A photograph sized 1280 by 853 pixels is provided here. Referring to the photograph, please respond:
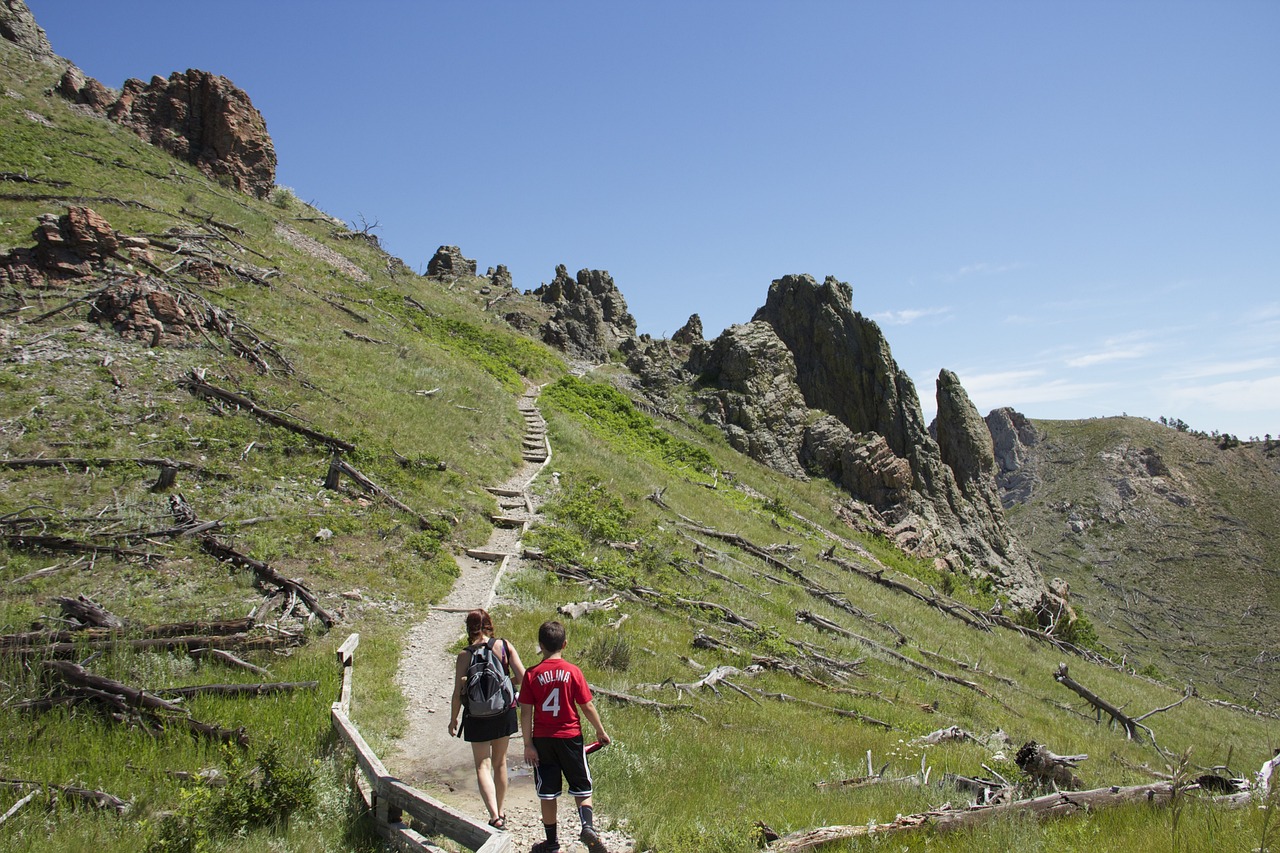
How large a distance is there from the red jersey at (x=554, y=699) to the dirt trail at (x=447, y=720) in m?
1.17

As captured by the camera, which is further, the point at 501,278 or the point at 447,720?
the point at 501,278

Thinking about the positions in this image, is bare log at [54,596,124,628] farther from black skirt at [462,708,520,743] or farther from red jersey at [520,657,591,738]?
red jersey at [520,657,591,738]

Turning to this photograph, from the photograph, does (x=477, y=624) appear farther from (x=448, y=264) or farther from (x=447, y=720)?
(x=448, y=264)

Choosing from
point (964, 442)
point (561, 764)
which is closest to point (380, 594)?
point (561, 764)

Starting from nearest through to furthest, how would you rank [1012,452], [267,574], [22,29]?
[267,574] < [22,29] < [1012,452]

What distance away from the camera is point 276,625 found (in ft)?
29.7

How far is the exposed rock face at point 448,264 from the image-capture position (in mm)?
66188

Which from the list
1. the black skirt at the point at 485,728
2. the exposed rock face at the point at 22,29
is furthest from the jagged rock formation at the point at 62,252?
the exposed rock face at the point at 22,29

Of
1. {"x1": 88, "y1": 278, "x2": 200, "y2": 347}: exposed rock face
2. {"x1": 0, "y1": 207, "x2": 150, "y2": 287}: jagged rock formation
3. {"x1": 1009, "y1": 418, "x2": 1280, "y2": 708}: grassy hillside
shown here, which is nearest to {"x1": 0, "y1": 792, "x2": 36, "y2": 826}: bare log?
{"x1": 88, "y1": 278, "x2": 200, "y2": 347}: exposed rock face

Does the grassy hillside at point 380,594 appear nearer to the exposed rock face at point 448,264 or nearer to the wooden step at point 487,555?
the wooden step at point 487,555

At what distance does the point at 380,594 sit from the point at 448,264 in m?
61.2

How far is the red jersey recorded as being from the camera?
5562mm

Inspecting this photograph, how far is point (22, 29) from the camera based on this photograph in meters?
41.1

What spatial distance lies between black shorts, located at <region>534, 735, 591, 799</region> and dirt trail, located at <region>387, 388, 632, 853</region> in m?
0.68
